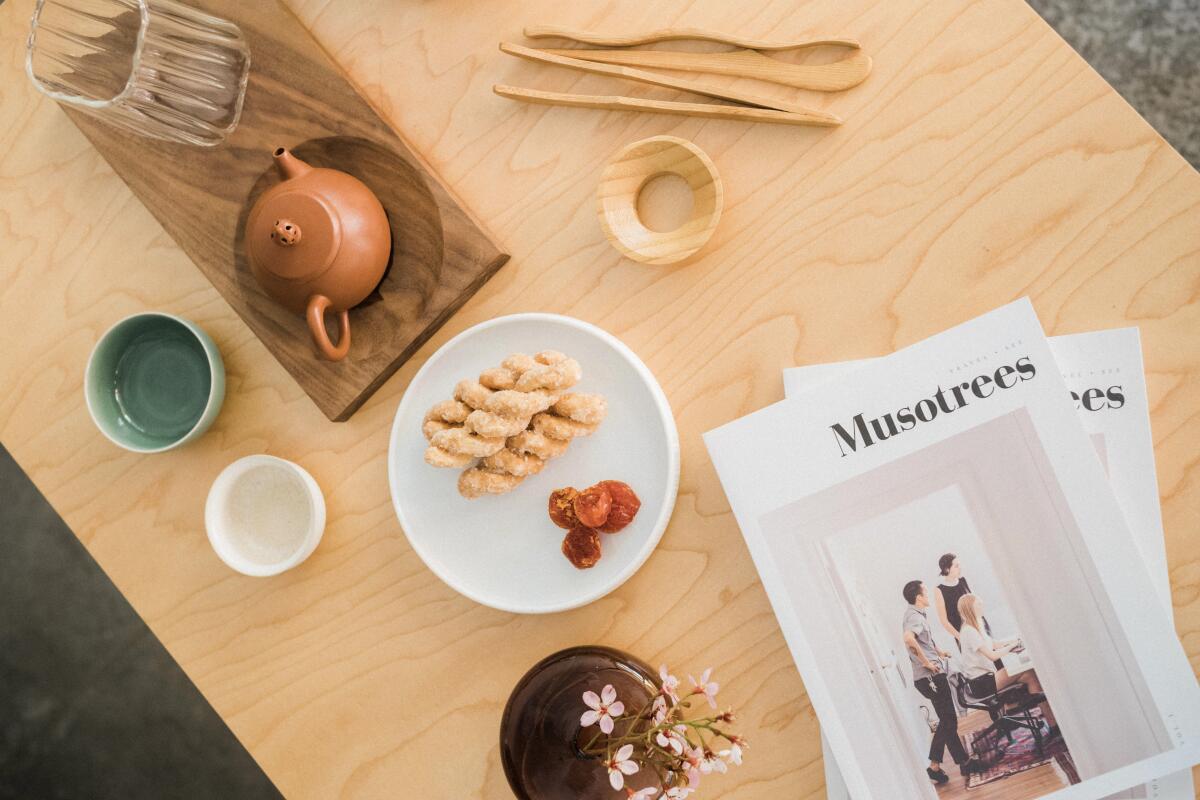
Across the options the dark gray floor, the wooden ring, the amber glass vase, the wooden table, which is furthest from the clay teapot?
the dark gray floor

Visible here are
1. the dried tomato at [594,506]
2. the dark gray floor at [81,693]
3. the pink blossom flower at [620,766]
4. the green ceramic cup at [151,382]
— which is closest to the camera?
the pink blossom flower at [620,766]

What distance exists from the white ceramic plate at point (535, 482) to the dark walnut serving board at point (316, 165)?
62mm

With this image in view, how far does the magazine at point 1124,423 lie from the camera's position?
77 centimetres

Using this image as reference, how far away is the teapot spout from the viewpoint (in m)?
0.82

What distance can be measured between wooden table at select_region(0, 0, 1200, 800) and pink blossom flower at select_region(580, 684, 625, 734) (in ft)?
0.40

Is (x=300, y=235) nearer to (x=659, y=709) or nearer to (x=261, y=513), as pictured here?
(x=261, y=513)

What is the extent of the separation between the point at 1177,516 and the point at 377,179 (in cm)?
86

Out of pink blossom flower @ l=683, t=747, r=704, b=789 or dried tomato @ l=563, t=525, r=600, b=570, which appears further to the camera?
dried tomato @ l=563, t=525, r=600, b=570

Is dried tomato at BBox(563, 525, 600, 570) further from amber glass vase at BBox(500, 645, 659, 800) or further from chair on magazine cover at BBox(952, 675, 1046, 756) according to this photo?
chair on magazine cover at BBox(952, 675, 1046, 756)

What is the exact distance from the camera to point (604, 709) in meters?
0.74

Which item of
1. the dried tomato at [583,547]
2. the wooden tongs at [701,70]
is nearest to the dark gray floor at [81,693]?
the dried tomato at [583,547]

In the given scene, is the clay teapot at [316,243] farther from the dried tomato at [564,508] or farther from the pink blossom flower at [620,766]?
the pink blossom flower at [620,766]

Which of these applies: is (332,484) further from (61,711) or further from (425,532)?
(61,711)

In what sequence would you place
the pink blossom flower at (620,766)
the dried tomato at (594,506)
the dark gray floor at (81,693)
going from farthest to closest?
the dark gray floor at (81,693), the dried tomato at (594,506), the pink blossom flower at (620,766)
